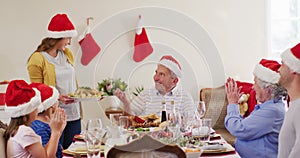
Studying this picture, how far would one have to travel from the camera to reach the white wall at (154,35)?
185 inches

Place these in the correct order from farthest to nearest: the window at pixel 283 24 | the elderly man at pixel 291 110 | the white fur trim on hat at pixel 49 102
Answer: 1. the window at pixel 283 24
2. the white fur trim on hat at pixel 49 102
3. the elderly man at pixel 291 110

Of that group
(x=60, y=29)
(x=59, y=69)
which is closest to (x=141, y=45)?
(x=60, y=29)

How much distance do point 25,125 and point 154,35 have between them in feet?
8.43

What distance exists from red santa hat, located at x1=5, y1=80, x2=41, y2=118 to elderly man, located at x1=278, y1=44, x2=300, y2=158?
1.24m

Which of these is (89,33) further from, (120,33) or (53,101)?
(53,101)

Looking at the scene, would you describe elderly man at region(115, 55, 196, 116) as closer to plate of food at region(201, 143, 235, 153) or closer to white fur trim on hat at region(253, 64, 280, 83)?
white fur trim on hat at region(253, 64, 280, 83)

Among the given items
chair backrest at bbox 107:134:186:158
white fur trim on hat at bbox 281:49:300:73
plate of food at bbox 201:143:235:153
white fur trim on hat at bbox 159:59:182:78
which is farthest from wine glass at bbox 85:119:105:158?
white fur trim on hat at bbox 159:59:182:78

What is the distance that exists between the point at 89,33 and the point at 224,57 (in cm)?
137

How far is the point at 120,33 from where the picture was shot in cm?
480

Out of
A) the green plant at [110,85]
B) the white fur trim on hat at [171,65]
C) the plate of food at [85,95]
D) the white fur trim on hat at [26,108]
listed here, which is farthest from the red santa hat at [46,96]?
the green plant at [110,85]

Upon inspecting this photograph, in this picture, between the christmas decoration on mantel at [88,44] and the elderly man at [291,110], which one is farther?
the christmas decoration on mantel at [88,44]

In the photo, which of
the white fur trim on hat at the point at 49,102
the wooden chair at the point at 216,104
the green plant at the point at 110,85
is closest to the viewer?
the white fur trim on hat at the point at 49,102

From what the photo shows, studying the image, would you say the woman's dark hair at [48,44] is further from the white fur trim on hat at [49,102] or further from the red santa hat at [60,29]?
the white fur trim on hat at [49,102]

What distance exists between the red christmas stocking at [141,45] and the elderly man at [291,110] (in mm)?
2511
